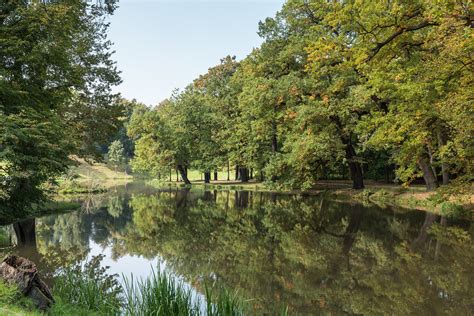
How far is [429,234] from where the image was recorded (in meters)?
15.7

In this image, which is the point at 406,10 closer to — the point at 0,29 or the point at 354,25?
the point at 354,25

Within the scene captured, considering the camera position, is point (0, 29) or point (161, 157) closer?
point (0, 29)

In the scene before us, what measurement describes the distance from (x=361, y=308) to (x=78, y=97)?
22.5 metres

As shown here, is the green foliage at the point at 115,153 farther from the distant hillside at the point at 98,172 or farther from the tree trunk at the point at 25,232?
the tree trunk at the point at 25,232

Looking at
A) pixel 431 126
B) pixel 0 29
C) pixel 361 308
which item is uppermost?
pixel 0 29

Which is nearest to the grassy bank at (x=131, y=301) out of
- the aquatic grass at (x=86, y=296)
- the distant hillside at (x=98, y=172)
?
the aquatic grass at (x=86, y=296)

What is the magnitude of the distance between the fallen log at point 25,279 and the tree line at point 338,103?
377 inches

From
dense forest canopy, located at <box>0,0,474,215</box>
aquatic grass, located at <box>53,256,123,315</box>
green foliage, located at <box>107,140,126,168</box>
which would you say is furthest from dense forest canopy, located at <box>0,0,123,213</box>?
Answer: green foliage, located at <box>107,140,126,168</box>

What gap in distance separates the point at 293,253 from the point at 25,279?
898 centimetres

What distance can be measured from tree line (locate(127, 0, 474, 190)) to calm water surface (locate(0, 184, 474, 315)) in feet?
12.7

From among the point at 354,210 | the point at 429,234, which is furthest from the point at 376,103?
the point at 429,234

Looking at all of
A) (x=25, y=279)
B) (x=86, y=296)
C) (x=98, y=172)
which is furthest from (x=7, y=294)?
(x=98, y=172)

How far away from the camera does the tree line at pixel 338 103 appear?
11.9 m

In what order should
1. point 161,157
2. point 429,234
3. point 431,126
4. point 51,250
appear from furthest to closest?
point 161,157 → point 431,126 → point 429,234 → point 51,250
